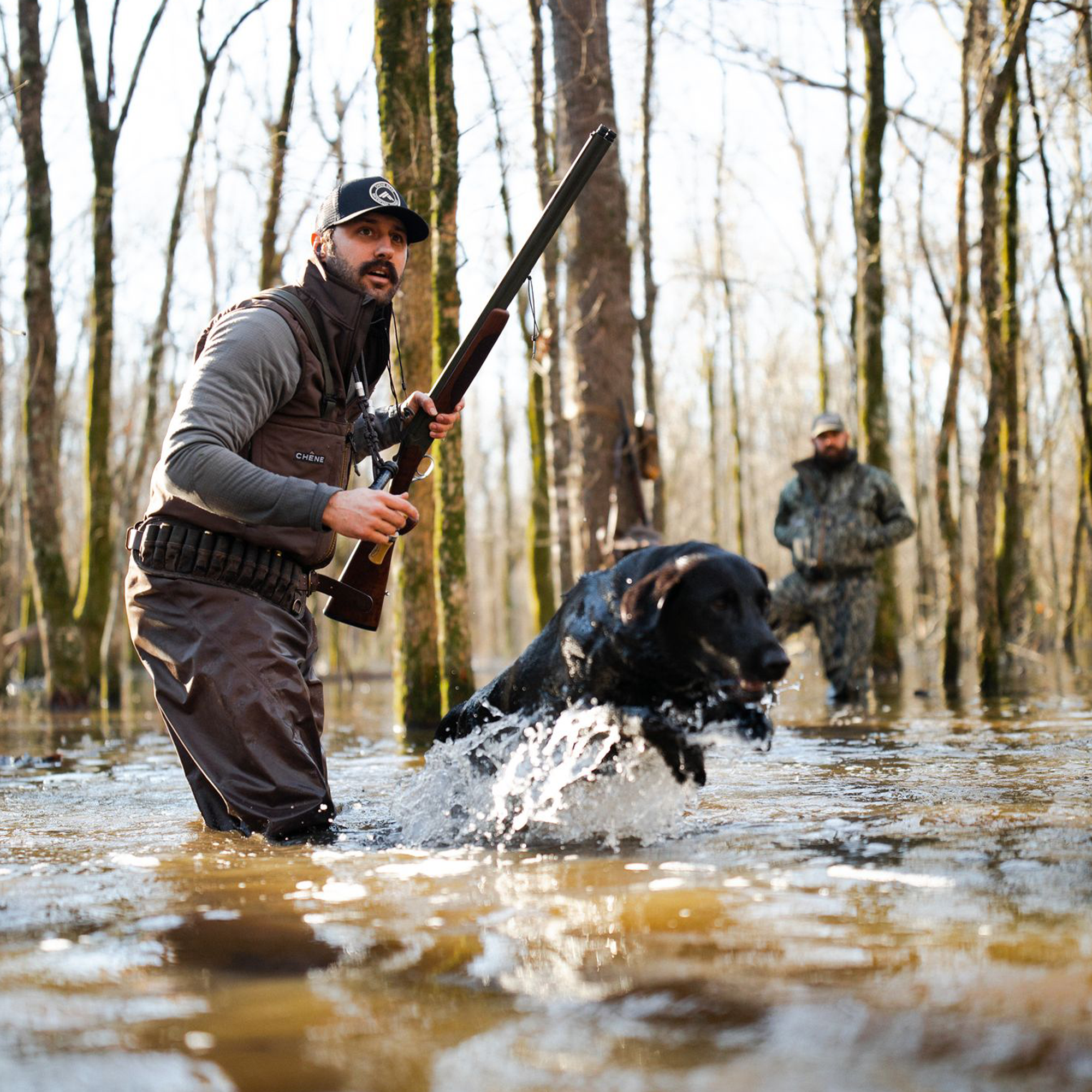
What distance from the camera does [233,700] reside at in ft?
14.8

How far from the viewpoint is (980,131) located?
12.2 m

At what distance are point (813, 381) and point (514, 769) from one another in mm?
50507

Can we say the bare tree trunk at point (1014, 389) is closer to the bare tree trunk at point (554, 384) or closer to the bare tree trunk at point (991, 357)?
the bare tree trunk at point (991, 357)

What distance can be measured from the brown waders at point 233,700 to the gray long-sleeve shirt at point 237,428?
43 cm

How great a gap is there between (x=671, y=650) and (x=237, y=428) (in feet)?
5.73

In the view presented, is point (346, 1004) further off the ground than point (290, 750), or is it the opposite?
point (290, 750)

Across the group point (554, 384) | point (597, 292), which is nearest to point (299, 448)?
point (597, 292)

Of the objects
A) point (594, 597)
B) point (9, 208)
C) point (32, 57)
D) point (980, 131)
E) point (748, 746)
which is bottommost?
point (748, 746)

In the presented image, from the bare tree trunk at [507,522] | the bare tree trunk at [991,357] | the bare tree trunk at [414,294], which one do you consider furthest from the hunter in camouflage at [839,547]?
the bare tree trunk at [507,522]

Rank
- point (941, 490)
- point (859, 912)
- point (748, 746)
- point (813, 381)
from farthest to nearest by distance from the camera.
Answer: point (813, 381) < point (941, 490) < point (748, 746) < point (859, 912)

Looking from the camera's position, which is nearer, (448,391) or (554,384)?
(448,391)

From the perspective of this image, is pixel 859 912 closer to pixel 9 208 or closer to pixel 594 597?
pixel 594 597

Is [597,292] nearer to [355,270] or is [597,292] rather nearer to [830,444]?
[830,444]

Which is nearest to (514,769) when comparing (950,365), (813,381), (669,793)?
(669,793)
